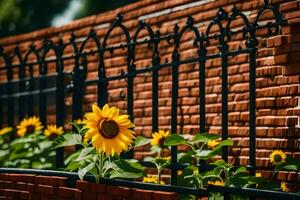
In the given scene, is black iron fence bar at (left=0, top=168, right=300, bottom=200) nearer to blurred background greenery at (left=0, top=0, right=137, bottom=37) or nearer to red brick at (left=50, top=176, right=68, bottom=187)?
red brick at (left=50, top=176, right=68, bottom=187)

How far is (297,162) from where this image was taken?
4477mm

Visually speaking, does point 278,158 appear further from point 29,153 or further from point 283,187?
point 29,153

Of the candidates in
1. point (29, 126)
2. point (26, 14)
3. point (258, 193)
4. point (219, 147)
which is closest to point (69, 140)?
point (219, 147)

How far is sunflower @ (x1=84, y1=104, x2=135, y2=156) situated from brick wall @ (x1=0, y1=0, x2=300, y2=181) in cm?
124

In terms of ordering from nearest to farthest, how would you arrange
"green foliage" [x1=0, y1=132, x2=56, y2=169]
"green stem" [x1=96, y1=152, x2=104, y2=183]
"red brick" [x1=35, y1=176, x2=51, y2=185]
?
"green stem" [x1=96, y1=152, x2=104, y2=183] < "red brick" [x1=35, y1=176, x2=51, y2=185] < "green foliage" [x1=0, y1=132, x2=56, y2=169]

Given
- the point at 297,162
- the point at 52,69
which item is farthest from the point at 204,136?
the point at 52,69

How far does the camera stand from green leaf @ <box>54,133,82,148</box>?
462 centimetres

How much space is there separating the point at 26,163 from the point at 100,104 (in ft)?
4.08

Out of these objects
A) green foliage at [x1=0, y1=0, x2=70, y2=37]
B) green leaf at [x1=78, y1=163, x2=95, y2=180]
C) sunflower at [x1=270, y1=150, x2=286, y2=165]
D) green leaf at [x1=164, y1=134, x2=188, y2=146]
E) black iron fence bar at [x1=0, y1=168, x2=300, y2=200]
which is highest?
green foliage at [x1=0, y1=0, x2=70, y2=37]

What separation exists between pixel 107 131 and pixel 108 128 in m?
0.02

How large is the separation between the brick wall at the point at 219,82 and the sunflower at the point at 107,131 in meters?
1.24

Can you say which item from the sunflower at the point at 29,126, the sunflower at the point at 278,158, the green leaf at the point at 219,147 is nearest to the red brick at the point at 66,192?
the green leaf at the point at 219,147

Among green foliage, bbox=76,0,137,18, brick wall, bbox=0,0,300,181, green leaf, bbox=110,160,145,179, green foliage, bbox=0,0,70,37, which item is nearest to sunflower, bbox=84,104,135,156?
green leaf, bbox=110,160,145,179

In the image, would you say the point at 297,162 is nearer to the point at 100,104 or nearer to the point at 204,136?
the point at 204,136
